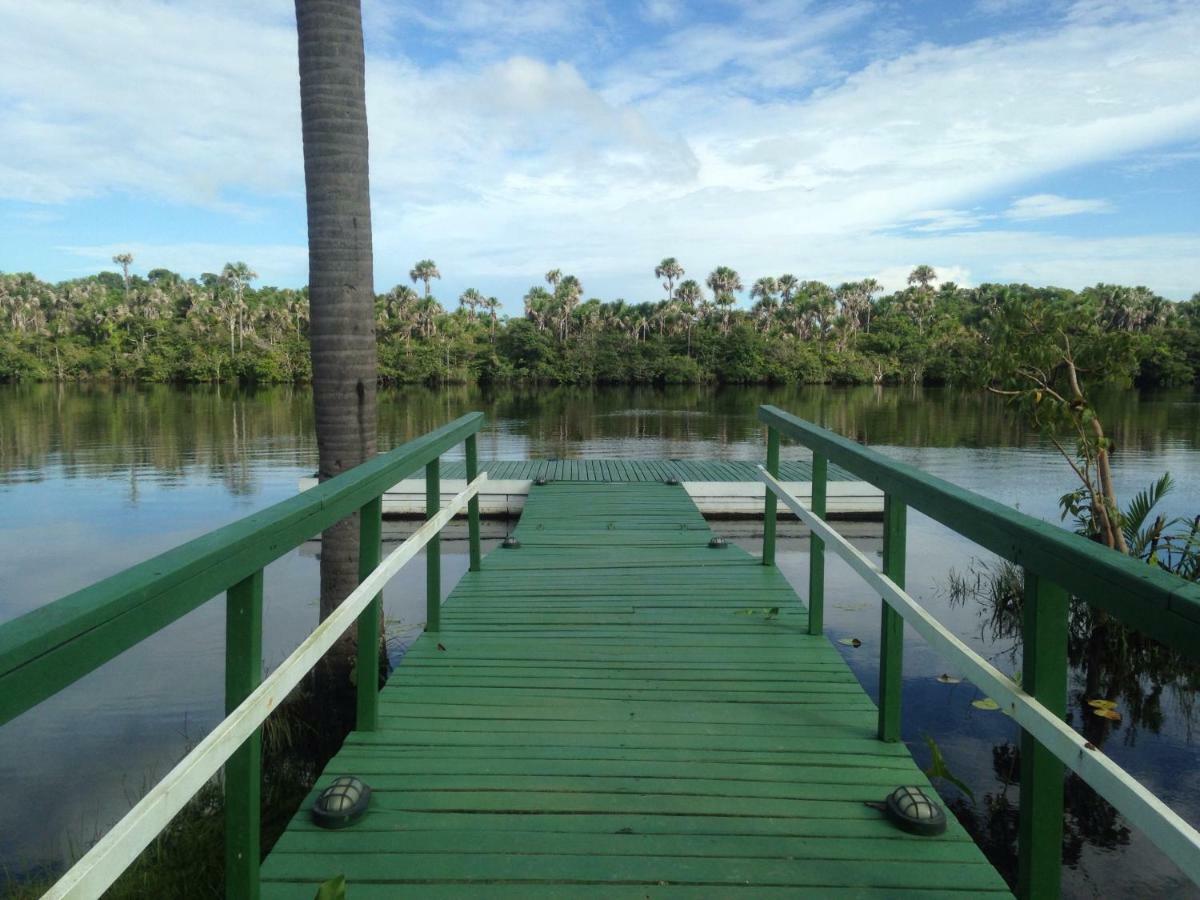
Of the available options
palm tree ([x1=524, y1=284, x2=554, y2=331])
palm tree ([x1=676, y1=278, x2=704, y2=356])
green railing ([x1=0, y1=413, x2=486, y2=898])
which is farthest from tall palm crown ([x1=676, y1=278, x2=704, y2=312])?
green railing ([x1=0, y1=413, x2=486, y2=898])

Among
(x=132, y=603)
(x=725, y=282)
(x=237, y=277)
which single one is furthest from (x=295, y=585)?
(x=237, y=277)

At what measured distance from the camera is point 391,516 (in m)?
12.0

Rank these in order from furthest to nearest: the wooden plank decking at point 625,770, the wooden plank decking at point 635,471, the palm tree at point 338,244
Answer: the wooden plank decking at point 635,471, the palm tree at point 338,244, the wooden plank decking at point 625,770

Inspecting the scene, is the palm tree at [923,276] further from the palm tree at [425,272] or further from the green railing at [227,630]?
the green railing at [227,630]

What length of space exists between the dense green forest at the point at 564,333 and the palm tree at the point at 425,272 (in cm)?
14

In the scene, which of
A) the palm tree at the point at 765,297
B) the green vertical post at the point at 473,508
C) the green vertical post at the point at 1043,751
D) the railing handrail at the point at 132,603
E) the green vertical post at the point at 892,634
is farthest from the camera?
the palm tree at the point at 765,297

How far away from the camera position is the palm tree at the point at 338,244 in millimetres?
4684

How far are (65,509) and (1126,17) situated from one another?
62.1 feet

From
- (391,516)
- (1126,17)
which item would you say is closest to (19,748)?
(391,516)

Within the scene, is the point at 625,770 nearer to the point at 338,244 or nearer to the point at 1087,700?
the point at 338,244

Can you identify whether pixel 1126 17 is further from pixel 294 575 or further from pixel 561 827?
pixel 561 827

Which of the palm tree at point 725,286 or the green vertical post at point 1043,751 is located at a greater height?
the palm tree at point 725,286

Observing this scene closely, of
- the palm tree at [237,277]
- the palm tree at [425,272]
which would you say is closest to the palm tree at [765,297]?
the palm tree at [425,272]

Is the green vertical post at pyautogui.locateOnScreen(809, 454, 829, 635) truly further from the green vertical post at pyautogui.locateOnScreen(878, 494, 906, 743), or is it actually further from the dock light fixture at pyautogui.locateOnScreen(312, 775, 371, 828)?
the dock light fixture at pyautogui.locateOnScreen(312, 775, 371, 828)
